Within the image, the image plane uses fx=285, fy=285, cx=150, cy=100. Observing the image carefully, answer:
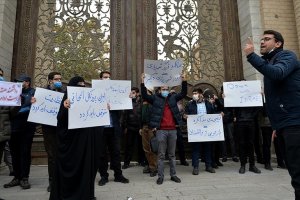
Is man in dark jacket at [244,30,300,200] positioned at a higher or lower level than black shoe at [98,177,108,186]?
higher

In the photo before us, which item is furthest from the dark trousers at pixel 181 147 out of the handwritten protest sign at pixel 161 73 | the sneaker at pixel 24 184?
the sneaker at pixel 24 184

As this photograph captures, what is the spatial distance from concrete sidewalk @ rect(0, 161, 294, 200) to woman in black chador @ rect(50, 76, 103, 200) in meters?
0.54

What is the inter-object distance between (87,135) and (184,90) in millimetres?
2399

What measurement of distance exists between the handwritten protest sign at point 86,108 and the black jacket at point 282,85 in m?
2.34

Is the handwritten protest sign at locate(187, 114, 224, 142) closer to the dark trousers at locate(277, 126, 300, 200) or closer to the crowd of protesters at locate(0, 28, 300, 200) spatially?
the crowd of protesters at locate(0, 28, 300, 200)

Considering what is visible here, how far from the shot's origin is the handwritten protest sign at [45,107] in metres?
5.06

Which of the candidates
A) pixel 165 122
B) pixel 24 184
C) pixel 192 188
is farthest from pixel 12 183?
pixel 192 188

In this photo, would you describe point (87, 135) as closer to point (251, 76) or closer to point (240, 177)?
point (240, 177)

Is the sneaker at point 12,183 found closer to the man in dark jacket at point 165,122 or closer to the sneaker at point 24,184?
the sneaker at point 24,184

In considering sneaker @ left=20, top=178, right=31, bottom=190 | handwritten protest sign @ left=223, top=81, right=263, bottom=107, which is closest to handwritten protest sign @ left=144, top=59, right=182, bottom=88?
handwritten protest sign @ left=223, top=81, right=263, bottom=107

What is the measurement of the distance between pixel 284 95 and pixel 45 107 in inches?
157

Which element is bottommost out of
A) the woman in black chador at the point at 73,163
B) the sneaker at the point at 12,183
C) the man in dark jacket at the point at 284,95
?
the sneaker at the point at 12,183

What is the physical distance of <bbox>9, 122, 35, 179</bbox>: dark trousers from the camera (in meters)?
5.31

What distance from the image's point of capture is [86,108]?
416 cm
